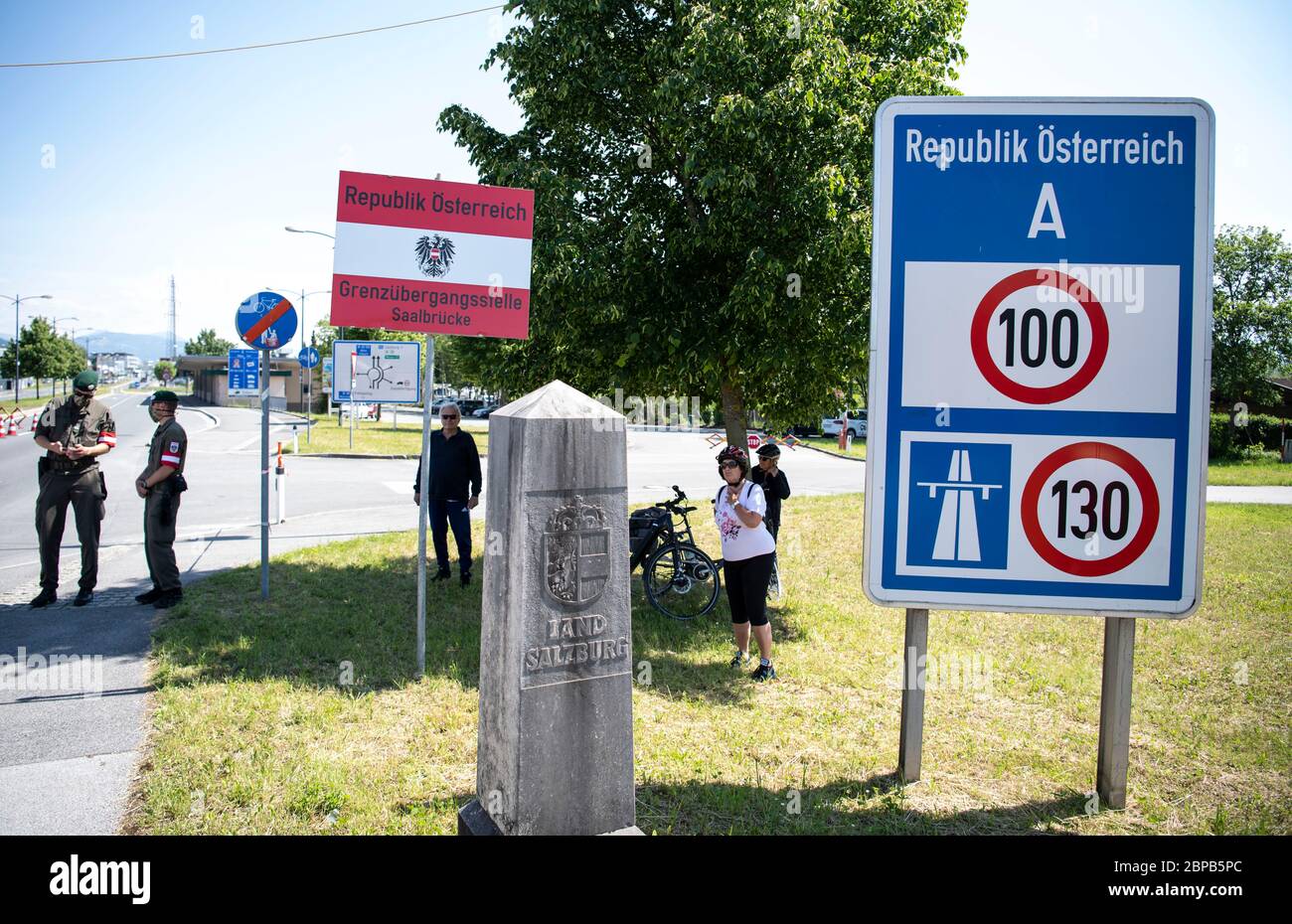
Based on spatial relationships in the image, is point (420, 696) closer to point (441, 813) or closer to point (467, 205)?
point (441, 813)

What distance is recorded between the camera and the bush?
32000 millimetres

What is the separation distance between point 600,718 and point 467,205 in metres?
4.05

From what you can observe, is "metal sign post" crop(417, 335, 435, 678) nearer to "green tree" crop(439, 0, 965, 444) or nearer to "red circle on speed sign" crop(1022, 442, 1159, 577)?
"green tree" crop(439, 0, 965, 444)

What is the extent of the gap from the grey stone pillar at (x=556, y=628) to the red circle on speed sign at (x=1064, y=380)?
1950mm

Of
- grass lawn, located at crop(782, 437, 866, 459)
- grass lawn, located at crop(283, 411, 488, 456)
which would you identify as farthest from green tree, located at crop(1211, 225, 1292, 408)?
grass lawn, located at crop(283, 411, 488, 456)

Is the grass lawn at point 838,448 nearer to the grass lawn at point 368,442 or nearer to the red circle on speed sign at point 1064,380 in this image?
the grass lawn at point 368,442

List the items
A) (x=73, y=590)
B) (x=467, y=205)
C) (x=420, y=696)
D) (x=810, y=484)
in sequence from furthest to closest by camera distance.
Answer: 1. (x=810, y=484)
2. (x=73, y=590)
3. (x=467, y=205)
4. (x=420, y=696)

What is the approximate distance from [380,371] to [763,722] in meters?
13.4

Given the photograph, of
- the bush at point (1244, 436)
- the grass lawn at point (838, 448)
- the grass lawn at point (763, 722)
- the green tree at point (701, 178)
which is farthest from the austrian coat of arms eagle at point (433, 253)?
the bush at point (1244, 436)

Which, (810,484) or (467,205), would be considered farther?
(810,484)

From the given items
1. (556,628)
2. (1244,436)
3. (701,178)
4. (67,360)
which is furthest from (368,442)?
(67,360)
